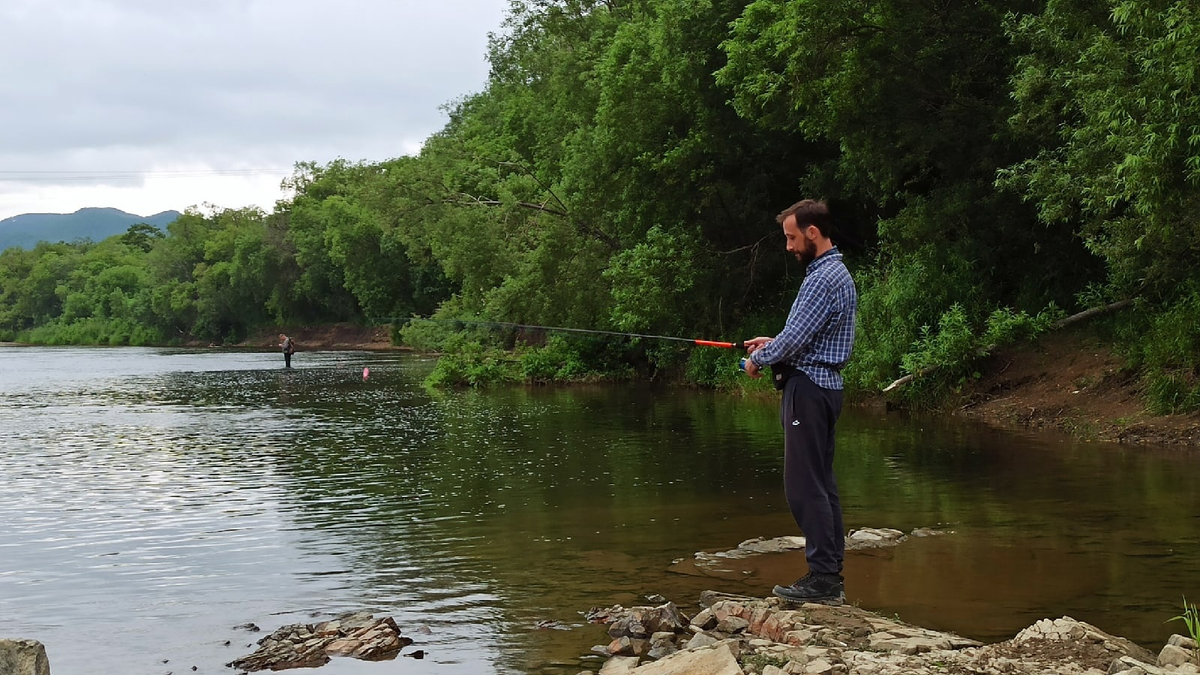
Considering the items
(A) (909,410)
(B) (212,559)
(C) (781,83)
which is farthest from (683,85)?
(B) (212,559)

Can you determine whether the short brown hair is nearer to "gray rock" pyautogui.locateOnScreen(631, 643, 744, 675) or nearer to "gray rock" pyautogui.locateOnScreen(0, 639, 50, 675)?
"gray rock" pyautogui.locateOnScreen(631, 643, 744, 675)

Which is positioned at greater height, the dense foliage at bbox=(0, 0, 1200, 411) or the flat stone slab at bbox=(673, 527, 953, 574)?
the dense foliage at bbox=(0, 0, 1200, 411)

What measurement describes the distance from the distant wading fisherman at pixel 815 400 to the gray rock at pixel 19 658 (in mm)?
3864

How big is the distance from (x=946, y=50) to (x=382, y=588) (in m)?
15.4

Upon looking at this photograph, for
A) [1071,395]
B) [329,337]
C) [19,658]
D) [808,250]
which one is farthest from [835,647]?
[329,337]

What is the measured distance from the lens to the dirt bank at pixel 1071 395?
15.8 m

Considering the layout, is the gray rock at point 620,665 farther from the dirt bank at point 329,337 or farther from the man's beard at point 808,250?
the dirt bank at point 329,337

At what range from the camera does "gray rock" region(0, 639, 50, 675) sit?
16.8ft

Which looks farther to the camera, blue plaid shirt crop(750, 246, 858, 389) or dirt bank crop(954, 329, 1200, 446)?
dirt bank crop(954, 329, 1200, 446)

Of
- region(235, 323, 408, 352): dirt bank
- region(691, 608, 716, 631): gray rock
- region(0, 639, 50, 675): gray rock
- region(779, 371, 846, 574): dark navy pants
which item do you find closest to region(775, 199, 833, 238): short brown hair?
region(779, 371, 846, 574): dark navy pants

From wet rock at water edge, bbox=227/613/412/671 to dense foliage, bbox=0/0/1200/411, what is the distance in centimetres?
→ 351

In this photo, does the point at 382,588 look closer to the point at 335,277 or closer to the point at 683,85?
the point at 683,85

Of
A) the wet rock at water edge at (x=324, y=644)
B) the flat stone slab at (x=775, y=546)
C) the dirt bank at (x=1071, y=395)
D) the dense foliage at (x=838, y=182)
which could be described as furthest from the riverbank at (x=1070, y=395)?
the wet rock at water edge at (x=324, y=644)

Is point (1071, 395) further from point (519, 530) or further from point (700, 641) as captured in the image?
point (700, 641)
